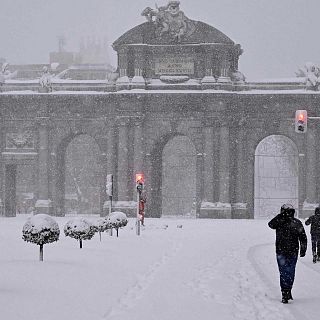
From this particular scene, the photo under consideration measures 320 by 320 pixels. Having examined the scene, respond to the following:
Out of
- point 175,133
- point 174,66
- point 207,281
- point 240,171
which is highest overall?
point 174,66

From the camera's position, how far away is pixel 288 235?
1378cm

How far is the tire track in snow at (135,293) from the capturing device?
11.7m

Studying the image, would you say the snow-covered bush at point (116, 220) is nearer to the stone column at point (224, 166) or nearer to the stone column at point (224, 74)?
the stone column at point (224, 166)

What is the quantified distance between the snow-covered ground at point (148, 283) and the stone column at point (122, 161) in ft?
77.8

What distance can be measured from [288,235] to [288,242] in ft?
0.45

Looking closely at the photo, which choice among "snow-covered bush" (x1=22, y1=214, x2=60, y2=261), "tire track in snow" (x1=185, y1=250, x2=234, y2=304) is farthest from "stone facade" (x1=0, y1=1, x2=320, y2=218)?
"snow-covered bush" (x1=22, y1=214, x2=60, y2=261)

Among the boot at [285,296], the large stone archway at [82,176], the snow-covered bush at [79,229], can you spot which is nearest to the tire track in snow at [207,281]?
the boot at [285,296]

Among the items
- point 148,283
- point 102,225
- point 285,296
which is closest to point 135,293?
point 148,283

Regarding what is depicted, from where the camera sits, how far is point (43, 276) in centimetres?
1555

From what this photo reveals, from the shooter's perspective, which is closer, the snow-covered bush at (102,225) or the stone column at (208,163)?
the snow-covered bush at (102,225)

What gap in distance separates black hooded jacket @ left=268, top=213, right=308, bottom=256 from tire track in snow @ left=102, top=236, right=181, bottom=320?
2.72m

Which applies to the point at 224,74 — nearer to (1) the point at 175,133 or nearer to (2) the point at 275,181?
(1) the point at 175,133

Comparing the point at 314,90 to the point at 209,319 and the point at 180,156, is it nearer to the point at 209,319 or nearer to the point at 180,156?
the point at 180,156

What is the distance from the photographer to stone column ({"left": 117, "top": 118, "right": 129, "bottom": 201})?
49.8 m
